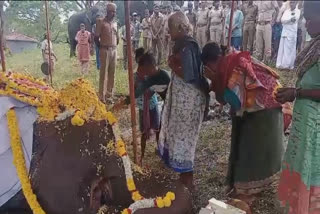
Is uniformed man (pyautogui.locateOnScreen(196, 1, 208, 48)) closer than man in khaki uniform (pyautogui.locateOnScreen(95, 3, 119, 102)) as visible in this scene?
No

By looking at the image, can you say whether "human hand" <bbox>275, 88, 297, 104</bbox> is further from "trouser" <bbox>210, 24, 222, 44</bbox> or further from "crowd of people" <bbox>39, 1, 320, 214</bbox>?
"trouser" <bbox>210, 24, 222, 44</bbox>

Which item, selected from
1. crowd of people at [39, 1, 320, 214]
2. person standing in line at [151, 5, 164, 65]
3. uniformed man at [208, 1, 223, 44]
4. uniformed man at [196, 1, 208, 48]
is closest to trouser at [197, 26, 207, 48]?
uniformed man at [196, 1, 208, 48]

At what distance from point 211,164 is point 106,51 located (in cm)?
392

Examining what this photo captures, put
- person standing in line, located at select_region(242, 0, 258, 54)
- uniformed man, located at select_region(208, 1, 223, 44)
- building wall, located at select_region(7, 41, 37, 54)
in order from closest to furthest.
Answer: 1. person standing in line, located at select_region(242, 0, 258, 54)
2. uniformed man, located at select_region(208, 1, 223, 44)
3. building wall, located at select_region(7, 41, 37, 54)

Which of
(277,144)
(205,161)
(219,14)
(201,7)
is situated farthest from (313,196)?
(201,7)

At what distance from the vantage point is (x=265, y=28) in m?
10.5

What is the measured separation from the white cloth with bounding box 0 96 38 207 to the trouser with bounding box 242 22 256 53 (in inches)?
354

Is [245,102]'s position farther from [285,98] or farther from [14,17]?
[14,17]

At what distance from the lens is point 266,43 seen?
10.5m

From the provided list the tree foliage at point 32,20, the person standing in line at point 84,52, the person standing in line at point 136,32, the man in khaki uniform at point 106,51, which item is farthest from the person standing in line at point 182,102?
the tree foliage at point 32,20

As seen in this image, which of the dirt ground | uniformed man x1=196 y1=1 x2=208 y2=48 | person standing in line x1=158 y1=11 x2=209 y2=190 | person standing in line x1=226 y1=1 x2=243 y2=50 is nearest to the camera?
person standing in line x1=158 y1=11 x2=209 y2=190

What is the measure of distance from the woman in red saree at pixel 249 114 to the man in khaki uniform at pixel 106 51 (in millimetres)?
4521

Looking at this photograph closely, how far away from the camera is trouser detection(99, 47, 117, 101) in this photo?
316 inches

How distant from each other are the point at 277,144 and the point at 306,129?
914 mm
